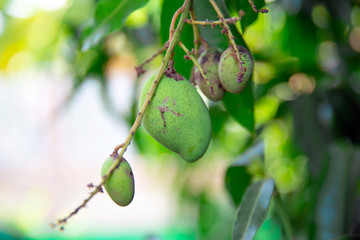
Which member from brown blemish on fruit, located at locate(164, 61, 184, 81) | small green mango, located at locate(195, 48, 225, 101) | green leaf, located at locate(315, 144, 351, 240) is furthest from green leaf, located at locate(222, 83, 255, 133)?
green leaf, located at locate(315, 144, 351, 240)

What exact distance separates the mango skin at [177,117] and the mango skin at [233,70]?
51 millimetres

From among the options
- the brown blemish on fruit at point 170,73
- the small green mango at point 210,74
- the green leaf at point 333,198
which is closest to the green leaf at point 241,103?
the small green mango at point 210,74

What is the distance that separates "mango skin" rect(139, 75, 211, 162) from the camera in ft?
1.68

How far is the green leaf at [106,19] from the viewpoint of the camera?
2.49 ft

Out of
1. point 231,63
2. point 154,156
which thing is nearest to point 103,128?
point 154,156

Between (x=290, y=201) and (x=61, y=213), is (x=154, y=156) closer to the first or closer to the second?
(x=290, y=201)

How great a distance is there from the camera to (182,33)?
0.71 meters

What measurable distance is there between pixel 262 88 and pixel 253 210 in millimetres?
658

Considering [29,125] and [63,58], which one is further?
[29,125]

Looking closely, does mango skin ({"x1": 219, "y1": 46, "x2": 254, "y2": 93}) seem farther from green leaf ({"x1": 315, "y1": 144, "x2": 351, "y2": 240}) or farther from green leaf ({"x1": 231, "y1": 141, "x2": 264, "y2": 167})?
green leaf ({"x1": 315, "y1": 144, "x2": 351, "y2": 240})

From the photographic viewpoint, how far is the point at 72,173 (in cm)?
455

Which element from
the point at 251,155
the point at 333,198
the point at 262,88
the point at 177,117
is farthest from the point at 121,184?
the point at 262,88

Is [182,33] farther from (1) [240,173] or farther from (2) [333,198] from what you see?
(2) [333,198]

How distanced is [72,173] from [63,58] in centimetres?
309
